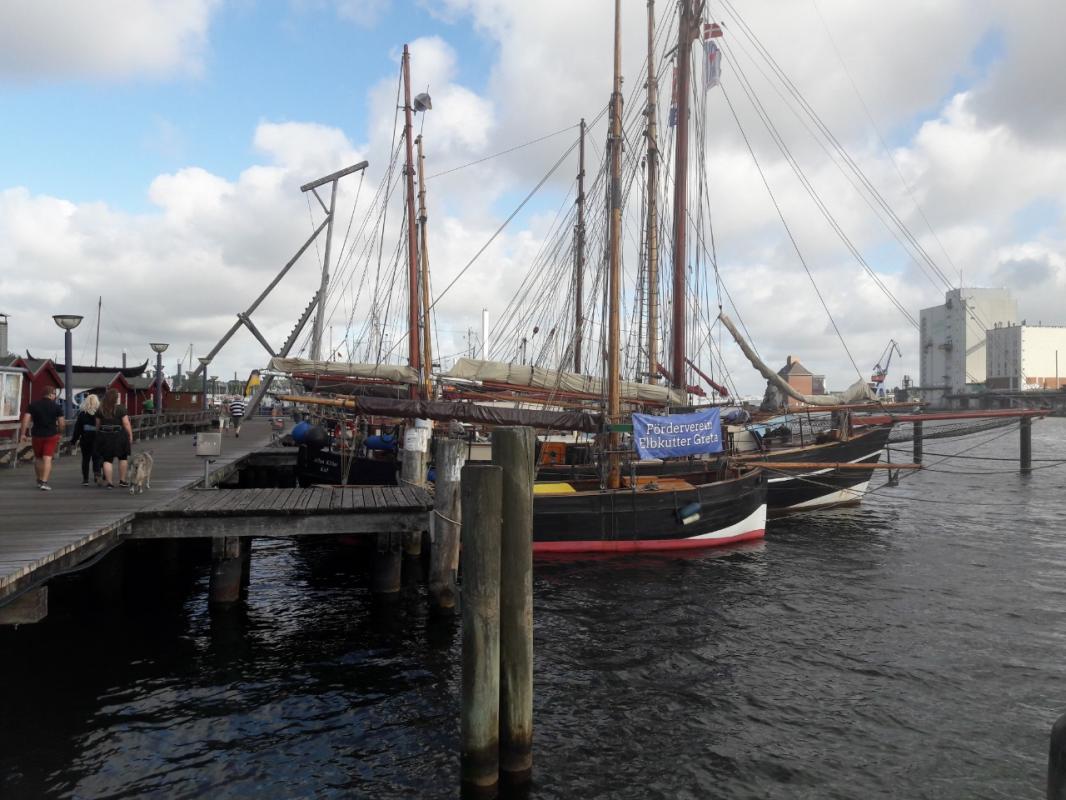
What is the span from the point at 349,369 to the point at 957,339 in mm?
165132

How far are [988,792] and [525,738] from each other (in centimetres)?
488

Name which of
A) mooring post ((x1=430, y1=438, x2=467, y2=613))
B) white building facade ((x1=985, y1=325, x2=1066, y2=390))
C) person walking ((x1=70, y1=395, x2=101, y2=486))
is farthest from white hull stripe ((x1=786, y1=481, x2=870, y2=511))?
white building facade ((x1=985, y1=325, x2=1066, y2=390))

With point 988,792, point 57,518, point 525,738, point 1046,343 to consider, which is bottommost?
point 988,792

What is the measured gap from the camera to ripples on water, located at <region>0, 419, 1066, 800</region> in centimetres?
745

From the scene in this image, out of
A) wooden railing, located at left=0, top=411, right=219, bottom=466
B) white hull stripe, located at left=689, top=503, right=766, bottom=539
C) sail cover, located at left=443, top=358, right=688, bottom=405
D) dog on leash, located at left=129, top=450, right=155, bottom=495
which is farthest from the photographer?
sail cover, located at left=443, top=358, right=688, bottom=405

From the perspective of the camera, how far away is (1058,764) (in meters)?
2.91

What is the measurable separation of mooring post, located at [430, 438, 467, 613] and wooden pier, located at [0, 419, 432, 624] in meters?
0.31

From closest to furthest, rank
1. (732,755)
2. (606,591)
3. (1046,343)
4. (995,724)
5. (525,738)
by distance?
(525,738)
(732,755)
(995,724)
(606,591)
(1046,343)

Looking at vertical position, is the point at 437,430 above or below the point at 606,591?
above

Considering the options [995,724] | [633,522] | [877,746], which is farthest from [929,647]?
[633,522]

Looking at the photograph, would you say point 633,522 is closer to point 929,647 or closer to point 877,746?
point 929,647

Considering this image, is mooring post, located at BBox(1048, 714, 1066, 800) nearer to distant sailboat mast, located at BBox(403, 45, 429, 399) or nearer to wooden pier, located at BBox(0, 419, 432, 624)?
wooden pier, located at BBox(0, 419, 432, 624)

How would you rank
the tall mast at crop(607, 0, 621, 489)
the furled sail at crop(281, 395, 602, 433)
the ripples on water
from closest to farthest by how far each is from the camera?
the ripples on water, the tall mast at crop(607, 0, 621, 489), the furled sail at crop(281, 395, 602, 433)

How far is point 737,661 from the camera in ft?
35.9
